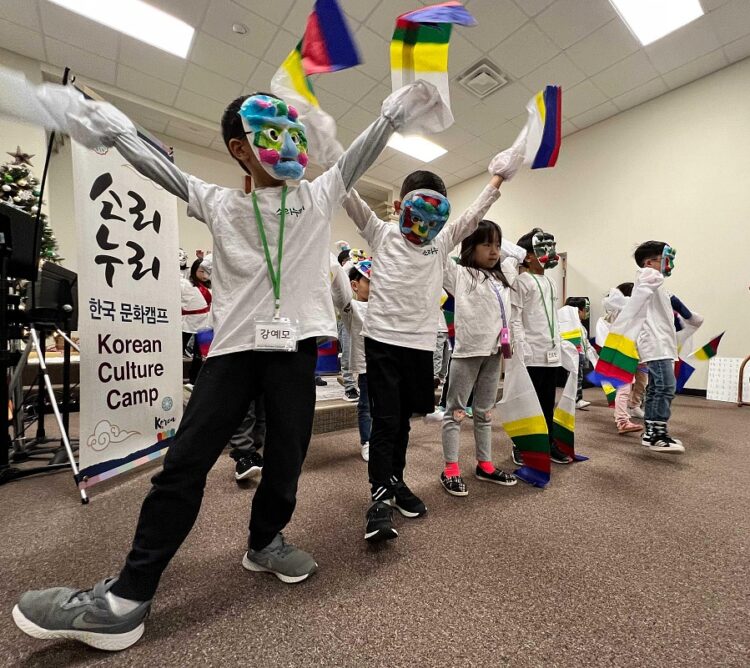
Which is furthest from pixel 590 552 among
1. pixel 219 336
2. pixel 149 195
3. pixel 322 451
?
pixel 149 195

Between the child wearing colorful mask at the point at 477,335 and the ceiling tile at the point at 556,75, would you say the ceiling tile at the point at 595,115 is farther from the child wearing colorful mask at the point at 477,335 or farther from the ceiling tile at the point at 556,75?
the child wearing colorful mask at the point at 477,335

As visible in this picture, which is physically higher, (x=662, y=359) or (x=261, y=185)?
(x=261, y=185)

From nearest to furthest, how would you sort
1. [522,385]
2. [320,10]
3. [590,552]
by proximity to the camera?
1. [320,10]
2. [590,552]
3. [522,385]

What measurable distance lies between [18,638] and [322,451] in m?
1.48

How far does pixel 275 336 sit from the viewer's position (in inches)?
34.6

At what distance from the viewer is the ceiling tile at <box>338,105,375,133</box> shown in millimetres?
5074

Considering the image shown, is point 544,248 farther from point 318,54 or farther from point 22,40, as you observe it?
point 22,40

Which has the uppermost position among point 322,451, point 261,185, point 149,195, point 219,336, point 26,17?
point 26,17

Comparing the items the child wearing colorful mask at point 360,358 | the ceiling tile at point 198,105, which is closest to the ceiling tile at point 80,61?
the ceiling tile at point 198,105

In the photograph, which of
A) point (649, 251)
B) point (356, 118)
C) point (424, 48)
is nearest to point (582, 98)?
point (356, 118)

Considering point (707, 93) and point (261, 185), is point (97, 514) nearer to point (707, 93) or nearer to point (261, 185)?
point (261, 185)

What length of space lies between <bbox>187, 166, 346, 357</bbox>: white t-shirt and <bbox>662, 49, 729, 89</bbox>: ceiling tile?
5.65 m

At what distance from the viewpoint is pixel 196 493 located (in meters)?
0.84

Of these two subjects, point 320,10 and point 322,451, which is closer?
point 320,10
